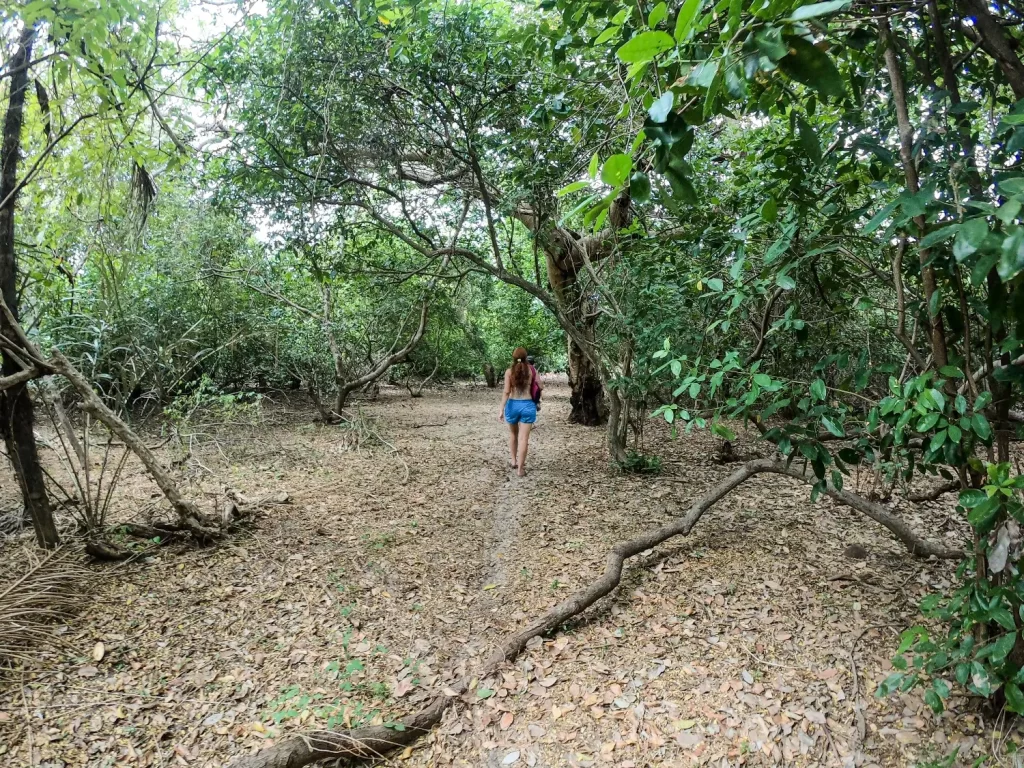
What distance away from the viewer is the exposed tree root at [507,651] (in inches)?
93.4

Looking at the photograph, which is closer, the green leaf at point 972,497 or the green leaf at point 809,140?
the green leaf at point 809,140

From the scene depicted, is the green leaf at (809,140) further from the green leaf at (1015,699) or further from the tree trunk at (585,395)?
the tree trunk at (585,395)

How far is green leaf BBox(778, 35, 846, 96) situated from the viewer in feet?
3.72


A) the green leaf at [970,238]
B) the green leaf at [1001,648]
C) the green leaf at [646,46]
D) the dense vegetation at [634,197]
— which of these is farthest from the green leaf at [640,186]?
the green leaf at [1001,648]

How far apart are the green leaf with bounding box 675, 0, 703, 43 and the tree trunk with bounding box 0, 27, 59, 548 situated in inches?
160

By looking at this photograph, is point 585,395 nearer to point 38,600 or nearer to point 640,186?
point 38,600

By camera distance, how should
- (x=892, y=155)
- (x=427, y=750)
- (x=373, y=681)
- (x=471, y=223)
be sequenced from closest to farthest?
(x=892, y=155) → (x=427, y=750) → (x=373, y=681) → (x=471, y=223)

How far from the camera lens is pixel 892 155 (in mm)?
2043

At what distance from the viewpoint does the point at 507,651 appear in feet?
9.86

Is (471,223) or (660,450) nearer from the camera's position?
(660,450)

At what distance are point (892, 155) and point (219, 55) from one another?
5869 millimetres

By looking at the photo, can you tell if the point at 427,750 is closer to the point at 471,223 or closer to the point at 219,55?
the point at 219,55

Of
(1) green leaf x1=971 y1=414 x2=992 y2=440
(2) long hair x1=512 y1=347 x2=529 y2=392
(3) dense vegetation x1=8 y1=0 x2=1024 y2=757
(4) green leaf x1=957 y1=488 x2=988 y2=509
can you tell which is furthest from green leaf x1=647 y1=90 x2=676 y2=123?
(2) long hair x1=512 y1=347 x2=529 y2=392

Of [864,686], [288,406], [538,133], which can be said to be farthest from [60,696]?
[288,406]
